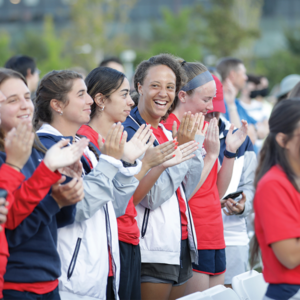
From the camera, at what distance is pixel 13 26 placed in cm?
3569

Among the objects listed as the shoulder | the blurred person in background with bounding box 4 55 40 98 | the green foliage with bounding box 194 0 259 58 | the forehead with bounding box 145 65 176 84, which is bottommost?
the shoulder

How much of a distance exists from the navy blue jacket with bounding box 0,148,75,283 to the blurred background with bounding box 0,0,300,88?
1030 centimetres

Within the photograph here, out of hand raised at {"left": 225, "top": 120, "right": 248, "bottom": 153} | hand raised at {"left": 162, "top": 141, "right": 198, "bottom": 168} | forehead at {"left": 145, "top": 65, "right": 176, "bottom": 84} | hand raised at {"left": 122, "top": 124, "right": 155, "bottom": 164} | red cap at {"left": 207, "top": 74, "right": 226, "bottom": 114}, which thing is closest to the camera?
hand raised at {"left": 122, "top": 124, "right": 155, "bottom": 164}

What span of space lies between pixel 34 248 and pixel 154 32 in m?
30.4

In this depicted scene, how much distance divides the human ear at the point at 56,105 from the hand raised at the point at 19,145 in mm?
795

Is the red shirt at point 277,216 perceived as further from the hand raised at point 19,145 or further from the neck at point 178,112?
the neck at point 178,112

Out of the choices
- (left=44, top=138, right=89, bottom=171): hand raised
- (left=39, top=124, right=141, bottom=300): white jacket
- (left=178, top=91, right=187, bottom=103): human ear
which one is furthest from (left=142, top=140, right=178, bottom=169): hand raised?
(left=178, top=91, right=187, bottom=103): human ear

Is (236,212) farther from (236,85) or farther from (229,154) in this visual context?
(236,85)

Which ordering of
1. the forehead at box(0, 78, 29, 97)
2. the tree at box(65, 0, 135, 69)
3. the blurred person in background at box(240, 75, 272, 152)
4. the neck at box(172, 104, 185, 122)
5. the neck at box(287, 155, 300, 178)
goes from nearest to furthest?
the neck at box(287, 155, 300, 178) < the forehead at box(0, 78, 29, 97) < the neck at box(172, 104, 185, 122) < the blurred person in background at box(240, 75, 272, 152) < the tree at box(65, 0, 135, 69)

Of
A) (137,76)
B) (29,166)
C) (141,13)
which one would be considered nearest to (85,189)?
(29,166)

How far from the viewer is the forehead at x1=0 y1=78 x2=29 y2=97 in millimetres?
2338

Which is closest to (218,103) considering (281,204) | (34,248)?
(281,204)

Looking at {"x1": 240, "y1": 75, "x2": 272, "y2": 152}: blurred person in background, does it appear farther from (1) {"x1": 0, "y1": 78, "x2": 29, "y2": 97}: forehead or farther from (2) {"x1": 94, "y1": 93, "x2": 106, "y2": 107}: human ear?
(1) {"x1": 0, "y1": 78, "x2": 29, "y2": 97}: forehead

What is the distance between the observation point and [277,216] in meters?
2.02
